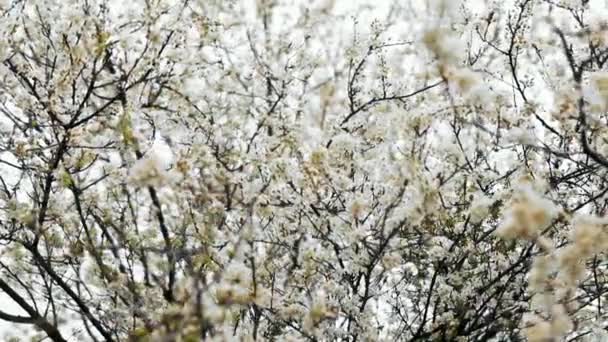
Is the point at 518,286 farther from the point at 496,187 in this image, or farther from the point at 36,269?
the point at 36,269

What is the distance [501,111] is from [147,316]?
2.34 meters

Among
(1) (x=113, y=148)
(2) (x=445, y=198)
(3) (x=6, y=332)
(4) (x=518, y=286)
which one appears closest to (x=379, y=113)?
(2) (x=445, y=198)

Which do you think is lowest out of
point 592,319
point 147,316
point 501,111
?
point 147,316

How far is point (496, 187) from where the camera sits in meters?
4.82

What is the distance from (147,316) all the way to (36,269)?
2.38m

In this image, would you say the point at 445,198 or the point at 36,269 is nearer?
the point at 445,198

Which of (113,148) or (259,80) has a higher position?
(259,80)

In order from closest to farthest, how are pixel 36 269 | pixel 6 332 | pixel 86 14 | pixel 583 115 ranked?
1. pixel 583 115
2. pixel 86 14
3. pixel 36 269
4. pixel 6 332

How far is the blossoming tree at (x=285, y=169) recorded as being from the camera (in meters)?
3.89

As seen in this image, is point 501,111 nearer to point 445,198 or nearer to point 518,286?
point 445,198

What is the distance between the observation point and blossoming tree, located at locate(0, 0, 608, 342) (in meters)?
3.89

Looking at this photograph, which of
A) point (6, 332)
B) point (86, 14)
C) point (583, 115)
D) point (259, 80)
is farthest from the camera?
point (6, 332)

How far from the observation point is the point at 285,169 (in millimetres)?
3848

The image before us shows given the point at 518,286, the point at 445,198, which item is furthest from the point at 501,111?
the point at 518,286
